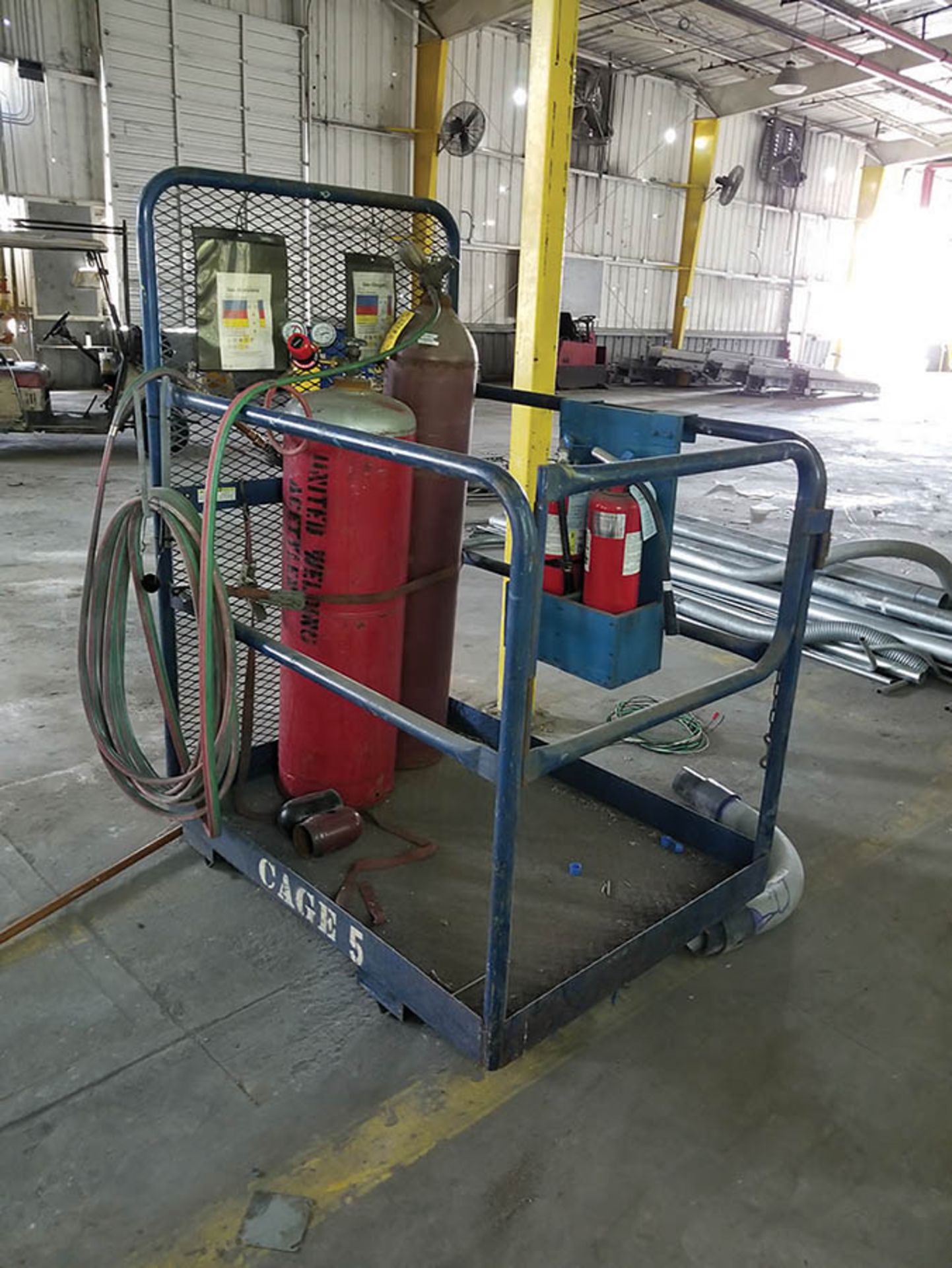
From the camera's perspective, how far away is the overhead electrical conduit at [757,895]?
8.09ft

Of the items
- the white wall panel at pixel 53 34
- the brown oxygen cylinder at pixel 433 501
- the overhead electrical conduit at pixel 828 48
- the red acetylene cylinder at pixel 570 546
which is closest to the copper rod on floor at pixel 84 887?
the brown oxygen cylinder at pixel 433 501

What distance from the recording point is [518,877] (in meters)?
2.56

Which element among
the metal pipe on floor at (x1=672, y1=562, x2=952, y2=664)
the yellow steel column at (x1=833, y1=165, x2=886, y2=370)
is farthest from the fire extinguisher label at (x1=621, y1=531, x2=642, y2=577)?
the yellow steel column at (x1=833, y1=165, x2=886, y2=370)

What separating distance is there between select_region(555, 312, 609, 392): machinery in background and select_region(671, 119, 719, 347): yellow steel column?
3735mm

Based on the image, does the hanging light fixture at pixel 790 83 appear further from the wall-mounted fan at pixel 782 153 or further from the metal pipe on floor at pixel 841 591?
the metal pipe on floor at pixel 841 591

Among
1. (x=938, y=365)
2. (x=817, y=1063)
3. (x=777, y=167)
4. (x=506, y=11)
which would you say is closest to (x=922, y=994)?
(x=817, y=1063)

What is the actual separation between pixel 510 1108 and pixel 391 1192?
1.02 ft

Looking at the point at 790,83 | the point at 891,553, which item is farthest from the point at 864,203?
the point at 891,553

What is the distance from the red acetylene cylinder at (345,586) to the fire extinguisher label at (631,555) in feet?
2.19

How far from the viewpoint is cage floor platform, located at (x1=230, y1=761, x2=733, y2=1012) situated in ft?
7.41

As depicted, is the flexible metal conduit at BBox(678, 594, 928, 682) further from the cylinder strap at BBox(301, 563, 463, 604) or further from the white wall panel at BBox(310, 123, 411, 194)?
the white wall panel at BBox(310, 123, 411, 194)

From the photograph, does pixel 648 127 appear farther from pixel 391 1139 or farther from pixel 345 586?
pixel 391 1139

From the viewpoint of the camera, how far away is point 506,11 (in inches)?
484

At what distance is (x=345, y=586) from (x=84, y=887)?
107 centimetres
